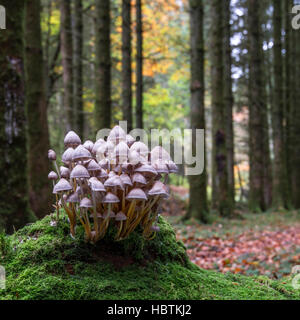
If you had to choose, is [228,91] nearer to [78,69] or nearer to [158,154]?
[78,69]

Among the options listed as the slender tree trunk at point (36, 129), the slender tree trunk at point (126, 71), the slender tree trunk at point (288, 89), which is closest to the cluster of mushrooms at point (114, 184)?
the slender tree trunk at point (36, 129)

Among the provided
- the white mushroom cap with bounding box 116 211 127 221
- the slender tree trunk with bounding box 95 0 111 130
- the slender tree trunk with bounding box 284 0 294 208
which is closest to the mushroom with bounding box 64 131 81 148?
the white mushroom cap with bounding box 116 211 127 221

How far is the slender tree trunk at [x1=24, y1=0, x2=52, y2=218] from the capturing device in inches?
239

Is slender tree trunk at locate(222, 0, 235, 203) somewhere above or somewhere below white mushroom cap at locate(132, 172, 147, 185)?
above

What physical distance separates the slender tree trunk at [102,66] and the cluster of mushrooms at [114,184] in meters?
5.61

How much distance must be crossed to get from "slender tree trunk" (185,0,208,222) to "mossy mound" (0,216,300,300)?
7200 millimetres

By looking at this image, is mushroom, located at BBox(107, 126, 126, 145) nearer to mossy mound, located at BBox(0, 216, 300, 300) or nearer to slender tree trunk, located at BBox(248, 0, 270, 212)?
mossy mound, located at BBox(0, 216, 300, 300)

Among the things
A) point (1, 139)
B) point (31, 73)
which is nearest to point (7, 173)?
point (1, 139)

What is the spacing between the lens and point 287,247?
23.5ft

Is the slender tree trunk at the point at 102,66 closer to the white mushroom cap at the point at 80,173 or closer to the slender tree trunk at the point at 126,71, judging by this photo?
the slender tree trunk at the point at 126,71

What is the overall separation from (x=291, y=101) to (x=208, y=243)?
12.1 meters

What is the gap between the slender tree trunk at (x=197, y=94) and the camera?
10.0 m

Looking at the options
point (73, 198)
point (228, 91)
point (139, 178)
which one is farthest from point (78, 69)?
point (139, 178)
